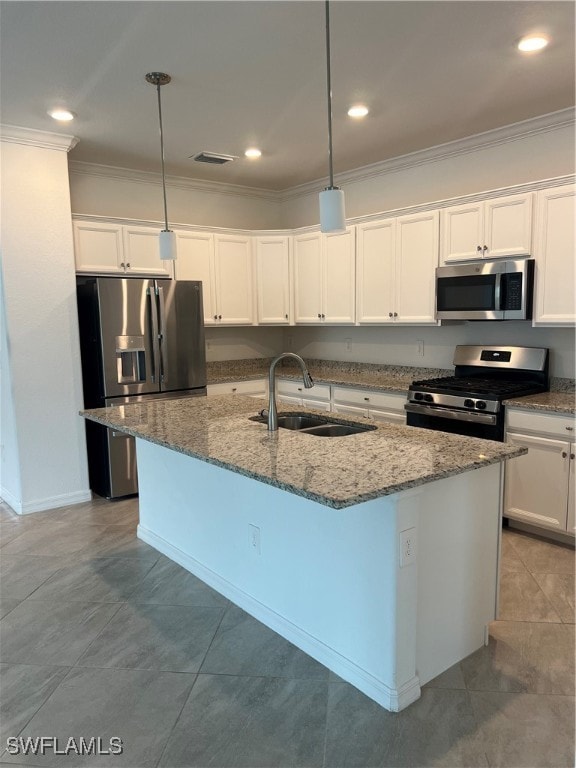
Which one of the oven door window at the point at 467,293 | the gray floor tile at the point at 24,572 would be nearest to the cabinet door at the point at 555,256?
the oven door window at the point at 467,293

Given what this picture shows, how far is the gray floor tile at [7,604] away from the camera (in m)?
2.77

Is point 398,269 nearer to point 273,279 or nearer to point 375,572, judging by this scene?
point 273,279

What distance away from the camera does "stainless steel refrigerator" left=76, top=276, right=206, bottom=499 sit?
4.21m

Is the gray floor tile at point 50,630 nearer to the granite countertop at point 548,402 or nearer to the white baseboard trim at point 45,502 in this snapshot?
the white baseboard trim at point 45,502

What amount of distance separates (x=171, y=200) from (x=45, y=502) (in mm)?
2929

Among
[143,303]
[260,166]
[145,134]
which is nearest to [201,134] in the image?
[145,134]

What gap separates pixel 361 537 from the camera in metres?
2.08

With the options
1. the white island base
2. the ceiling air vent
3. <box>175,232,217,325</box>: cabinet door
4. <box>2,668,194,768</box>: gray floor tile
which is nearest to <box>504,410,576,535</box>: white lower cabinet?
the white island base

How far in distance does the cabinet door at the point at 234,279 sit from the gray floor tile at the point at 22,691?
341 cm

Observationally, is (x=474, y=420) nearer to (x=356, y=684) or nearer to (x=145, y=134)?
(x=356, y=684)

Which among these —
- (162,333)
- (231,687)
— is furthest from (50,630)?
(162,333)

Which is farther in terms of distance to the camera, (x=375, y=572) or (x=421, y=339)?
(x=421, y=339)

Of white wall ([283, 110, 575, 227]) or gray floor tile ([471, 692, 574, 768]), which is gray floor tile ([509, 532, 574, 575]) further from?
white wall ([283, 110, 575, 227])

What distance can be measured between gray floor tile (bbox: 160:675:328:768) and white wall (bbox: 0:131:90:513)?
2.51 meters
